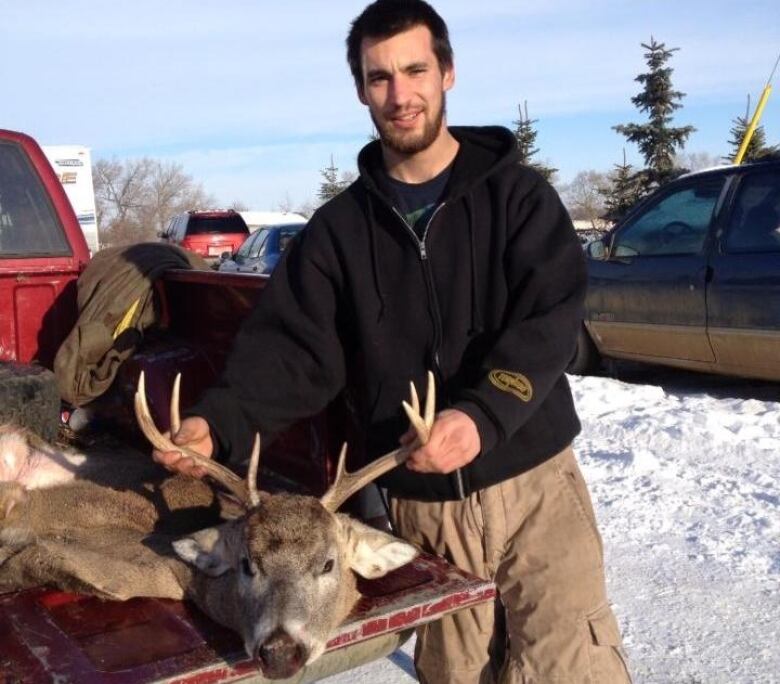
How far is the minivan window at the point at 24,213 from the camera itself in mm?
5117

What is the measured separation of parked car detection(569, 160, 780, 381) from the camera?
7.85 m

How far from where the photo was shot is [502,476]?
125 inches

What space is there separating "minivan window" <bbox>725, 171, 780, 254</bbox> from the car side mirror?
1.44 meters

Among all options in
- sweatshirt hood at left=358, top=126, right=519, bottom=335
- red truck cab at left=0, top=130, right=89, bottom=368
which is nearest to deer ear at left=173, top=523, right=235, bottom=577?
sweatshirt hood at left=358, top=126, right=519, bottom=335

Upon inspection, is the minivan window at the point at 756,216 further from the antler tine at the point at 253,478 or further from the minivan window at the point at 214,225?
the minivan window at the point at 214,225

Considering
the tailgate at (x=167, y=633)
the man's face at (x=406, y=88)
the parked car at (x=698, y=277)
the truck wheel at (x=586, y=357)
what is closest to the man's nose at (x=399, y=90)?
the man's face at (x=406, y=88)

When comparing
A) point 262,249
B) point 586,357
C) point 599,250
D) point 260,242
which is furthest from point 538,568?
point 260,242

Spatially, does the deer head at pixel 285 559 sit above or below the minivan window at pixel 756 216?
below

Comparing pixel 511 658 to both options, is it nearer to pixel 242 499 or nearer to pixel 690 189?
pixel 242 499

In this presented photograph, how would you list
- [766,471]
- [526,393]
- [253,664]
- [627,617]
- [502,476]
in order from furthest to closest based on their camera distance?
[766,471], [627,617], [502,476], [526,393], [253,664]

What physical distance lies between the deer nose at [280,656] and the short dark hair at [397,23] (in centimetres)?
185

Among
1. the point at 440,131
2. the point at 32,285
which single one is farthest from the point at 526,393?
the point at 32,285

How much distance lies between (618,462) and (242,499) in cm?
391

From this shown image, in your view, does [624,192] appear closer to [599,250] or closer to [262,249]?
[262,249]
